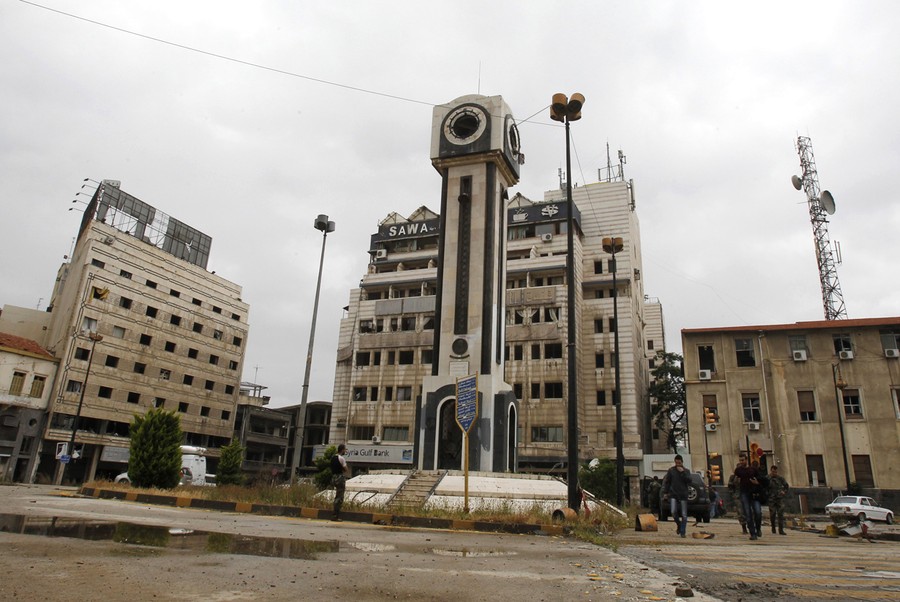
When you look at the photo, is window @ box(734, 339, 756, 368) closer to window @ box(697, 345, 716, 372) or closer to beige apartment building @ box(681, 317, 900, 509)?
beige apartment building @ box(681, 317, 900, 509)

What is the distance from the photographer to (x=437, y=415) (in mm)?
25609

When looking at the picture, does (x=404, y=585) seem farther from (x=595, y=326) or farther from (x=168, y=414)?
(x=595, y=326)

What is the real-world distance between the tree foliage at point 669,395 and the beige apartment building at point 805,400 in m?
10.9

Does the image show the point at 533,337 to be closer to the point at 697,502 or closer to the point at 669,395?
the point at 669,395

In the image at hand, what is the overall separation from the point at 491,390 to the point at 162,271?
140 feet

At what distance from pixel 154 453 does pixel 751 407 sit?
3406 centimetres

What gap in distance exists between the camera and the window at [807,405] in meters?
37.7

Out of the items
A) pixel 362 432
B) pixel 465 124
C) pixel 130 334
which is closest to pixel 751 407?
pixel 465 124

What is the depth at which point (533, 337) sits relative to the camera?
48250 mm

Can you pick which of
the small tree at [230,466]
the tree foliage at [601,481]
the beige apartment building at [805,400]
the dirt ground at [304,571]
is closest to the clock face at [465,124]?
the tree foliage at [601,481]

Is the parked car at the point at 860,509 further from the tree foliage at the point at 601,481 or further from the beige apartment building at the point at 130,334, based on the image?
the beige apartment building at the point at 130,334

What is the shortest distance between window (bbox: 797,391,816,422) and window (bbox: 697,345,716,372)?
16.8ft

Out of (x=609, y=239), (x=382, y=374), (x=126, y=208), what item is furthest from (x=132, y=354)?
(x=609, y=239)

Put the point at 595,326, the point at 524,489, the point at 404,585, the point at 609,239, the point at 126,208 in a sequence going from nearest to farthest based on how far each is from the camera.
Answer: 1. the point at 404,585
2. the point at 524,489
3. the point at 609,239
4. the point at 595,326
5. the point at 126,208
